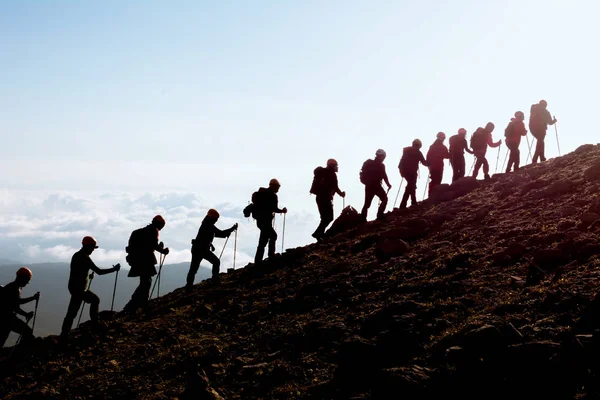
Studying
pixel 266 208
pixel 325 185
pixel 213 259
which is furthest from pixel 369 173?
pixel 213 259

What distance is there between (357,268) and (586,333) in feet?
25.8

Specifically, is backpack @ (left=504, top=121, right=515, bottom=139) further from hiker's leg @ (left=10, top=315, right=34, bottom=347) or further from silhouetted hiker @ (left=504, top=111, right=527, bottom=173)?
hiker's leg @ (left=10, top=315, right=34, bottom=347)

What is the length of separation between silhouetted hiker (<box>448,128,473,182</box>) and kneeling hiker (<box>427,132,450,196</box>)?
55 cm

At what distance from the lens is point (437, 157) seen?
77.3ft

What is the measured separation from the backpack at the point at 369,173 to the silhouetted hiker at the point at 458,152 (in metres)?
5.15

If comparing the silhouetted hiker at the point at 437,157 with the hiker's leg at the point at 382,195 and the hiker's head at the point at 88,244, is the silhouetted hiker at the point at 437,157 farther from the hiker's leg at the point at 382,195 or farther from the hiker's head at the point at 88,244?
the hiker's head at the point at 88,244

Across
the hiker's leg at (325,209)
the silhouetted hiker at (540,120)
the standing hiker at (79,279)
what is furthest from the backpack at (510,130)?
the standing hiker at (79,279)

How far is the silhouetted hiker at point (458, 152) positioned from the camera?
23609 millimetres

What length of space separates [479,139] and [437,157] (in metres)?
1.98

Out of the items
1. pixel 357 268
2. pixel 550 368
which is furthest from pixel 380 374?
pixel 357 268

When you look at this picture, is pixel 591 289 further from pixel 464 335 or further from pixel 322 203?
pixel 322 203

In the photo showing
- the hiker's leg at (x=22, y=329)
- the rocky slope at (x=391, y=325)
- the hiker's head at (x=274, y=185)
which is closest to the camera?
the rocky slope at (x=391, y=325)

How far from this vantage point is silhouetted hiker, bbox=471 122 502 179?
2373 centimetres

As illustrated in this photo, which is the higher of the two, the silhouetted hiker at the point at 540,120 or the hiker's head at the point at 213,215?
the silhouetted hiker at the point at 540,120
